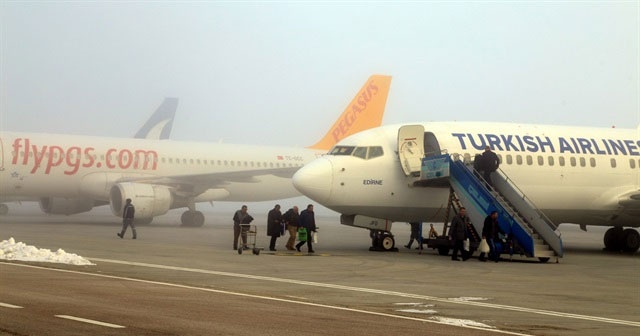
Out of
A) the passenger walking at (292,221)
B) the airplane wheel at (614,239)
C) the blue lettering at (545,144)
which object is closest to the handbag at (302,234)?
the passenger walking at (292,221)

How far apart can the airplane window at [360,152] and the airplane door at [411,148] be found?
38.6 inches

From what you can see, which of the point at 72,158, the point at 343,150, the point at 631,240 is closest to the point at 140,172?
the point at 72,158

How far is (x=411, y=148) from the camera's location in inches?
1113

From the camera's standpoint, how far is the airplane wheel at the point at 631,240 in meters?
33.0

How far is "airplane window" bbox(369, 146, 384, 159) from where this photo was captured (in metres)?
28.1

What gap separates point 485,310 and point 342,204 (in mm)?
13366

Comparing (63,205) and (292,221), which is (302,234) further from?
(63,205)

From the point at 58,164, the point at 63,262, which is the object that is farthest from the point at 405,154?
the point at 58,164

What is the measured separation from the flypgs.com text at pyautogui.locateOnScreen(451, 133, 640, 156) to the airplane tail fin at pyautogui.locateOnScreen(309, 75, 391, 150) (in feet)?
84.0

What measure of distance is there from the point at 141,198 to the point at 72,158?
3.75 metres

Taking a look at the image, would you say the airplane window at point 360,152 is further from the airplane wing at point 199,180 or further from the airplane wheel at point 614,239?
the airplane wing at point 199,180

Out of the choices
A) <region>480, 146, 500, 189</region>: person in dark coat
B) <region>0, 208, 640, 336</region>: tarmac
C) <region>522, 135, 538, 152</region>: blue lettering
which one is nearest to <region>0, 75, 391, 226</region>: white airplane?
<region>0, 208, 640, 336</region>: tarmac

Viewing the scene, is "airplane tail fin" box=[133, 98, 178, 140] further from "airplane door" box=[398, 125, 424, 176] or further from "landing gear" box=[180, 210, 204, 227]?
"airplane door" box=[398, 125, 424, 176]

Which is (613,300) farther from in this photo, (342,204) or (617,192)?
(617,192)
